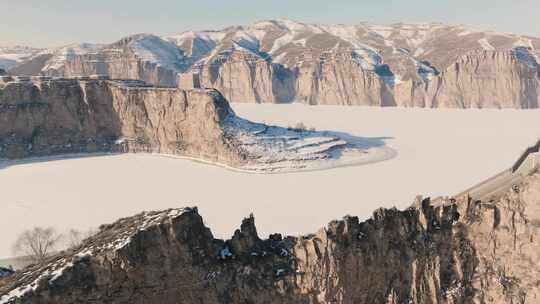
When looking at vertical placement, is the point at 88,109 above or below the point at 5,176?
above

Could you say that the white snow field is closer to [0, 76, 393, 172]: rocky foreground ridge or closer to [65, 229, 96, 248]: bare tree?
[65, 229, 96, 248]: bare tree

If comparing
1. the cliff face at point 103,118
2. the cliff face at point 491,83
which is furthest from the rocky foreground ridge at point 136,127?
the cliff face at point 491,83

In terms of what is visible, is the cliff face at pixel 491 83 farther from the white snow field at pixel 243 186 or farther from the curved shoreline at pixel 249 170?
the curved shoreline at pixel 249 170

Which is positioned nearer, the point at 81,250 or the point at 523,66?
the point at 81,250

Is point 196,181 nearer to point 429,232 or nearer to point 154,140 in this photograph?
point 154,140

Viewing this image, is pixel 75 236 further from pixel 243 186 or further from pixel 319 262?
pixel 319 262

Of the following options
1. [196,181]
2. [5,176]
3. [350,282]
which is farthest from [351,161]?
[5,176]

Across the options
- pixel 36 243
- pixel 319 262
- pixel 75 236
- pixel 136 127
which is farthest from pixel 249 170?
pixel 319 262

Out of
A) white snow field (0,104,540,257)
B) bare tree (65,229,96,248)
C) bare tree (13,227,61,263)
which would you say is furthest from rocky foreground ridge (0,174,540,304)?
bare tree (65,229,96,248)
